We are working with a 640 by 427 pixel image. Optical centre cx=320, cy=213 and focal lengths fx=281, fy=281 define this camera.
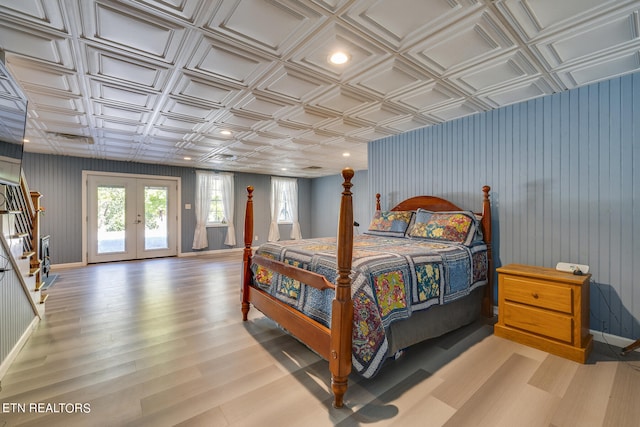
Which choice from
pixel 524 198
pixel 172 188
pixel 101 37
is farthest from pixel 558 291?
pixel 172 188

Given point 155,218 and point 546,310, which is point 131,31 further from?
point 155,218

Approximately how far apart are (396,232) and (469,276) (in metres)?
1.09

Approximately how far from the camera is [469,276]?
272 centimetres

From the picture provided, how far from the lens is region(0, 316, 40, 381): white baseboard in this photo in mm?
1956

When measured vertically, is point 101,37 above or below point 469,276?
above

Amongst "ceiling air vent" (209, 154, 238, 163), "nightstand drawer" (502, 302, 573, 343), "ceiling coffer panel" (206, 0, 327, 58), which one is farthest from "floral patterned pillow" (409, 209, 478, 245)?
"ceiling air vent" (209, 154, 238, 163)

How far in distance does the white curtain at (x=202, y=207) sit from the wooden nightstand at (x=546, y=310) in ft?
21.6

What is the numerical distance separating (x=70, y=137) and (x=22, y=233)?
2.13m

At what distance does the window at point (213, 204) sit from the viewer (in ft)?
23.7

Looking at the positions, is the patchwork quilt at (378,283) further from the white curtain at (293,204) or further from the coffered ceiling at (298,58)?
the white curtain at (293,204)

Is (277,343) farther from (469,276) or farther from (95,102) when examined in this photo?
(95,102)

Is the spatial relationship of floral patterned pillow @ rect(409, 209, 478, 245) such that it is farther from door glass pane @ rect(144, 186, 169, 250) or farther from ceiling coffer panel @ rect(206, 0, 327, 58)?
door glass pane @ rect(144, 186, 169, 250)

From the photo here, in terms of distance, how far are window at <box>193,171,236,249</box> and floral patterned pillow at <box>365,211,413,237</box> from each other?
4896 mm

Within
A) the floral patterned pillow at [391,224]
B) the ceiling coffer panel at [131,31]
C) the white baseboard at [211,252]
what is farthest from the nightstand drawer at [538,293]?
the white baseboard at [211,252]
